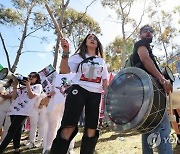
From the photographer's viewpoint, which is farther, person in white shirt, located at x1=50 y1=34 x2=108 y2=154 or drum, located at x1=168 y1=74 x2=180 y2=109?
drum, located at x1=168 y1=74 x2=180 y2=109

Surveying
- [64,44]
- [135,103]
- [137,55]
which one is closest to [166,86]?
[135,103]

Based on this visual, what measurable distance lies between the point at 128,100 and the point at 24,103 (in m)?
2.23

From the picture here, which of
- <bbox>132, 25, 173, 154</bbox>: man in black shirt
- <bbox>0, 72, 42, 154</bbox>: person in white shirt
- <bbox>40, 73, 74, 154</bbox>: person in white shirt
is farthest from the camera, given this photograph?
<bbox>0, 72, 42, 154</bbox>: person in white shirt

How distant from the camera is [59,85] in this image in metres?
4.04

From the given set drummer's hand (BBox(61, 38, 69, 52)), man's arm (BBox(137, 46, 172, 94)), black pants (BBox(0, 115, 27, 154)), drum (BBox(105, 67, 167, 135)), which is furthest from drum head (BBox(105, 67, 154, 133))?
black pants (BBox(0, 115, 27, 154))

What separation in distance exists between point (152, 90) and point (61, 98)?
1.78m

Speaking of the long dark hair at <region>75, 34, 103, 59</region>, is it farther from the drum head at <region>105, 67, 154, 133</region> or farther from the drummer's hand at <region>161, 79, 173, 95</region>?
the drummer's hand at <region>161, 79, 173, 95</region>

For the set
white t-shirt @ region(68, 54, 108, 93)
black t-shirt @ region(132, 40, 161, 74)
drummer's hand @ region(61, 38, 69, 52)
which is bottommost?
white t-shirt @ region(68, 54, 108, 93)

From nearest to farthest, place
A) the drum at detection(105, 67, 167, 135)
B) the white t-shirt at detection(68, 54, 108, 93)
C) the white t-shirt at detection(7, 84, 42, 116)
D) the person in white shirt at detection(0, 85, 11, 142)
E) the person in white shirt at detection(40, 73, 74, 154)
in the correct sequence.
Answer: the drum at detection(105, 67, 167, 135) < the white t-shirt at detection(68, 54, 108, 93) < the person in white shirt at detection(40, 73, 74, 154) < the white t-shirt at detection(7, 84, 42, 116) < the person in white shirt at detection(0, 85, 11, 142)

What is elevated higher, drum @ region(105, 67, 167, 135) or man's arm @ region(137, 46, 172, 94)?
man's arm @ region(137, 46, 172, 94)

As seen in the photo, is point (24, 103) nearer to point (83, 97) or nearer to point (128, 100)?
point (83, 97)

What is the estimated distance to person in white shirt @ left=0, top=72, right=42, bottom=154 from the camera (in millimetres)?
3961

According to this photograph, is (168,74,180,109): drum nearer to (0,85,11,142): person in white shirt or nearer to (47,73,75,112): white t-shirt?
(47,73,75,112): white t-shirt

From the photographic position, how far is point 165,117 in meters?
2.54
